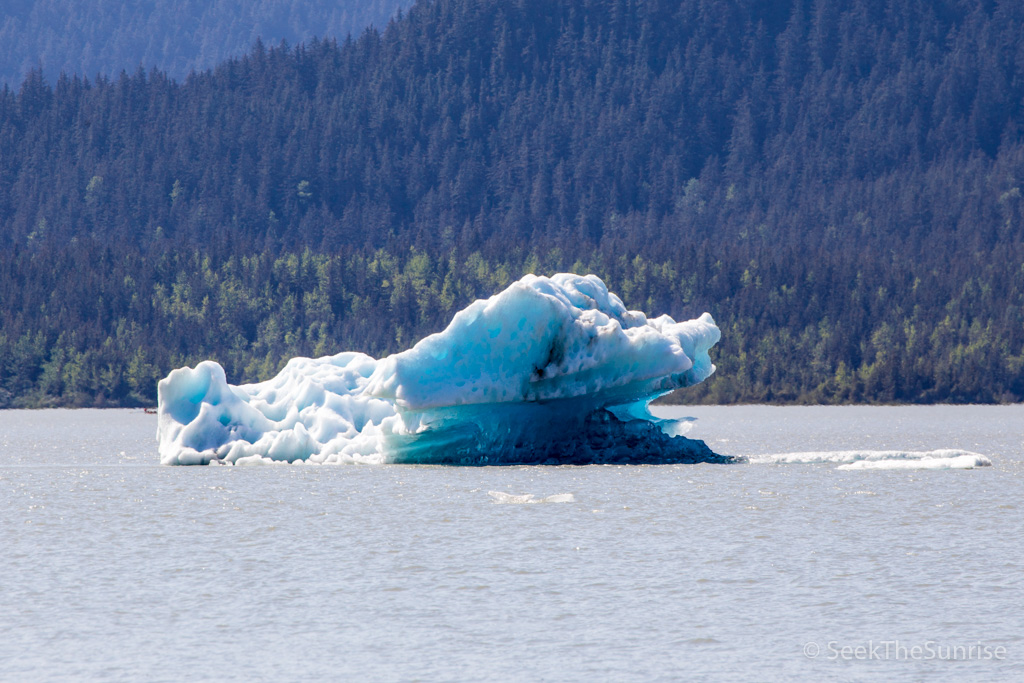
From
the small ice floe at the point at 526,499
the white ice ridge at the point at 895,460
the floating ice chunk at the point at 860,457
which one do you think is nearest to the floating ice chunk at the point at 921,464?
the white ice ridge at the point at 895,460

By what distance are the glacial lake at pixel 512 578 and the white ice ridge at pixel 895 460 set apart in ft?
1.92

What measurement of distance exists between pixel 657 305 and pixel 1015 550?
137m

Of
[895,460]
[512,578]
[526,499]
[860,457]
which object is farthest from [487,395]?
[860,457]

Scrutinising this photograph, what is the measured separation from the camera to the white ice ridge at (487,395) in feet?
112

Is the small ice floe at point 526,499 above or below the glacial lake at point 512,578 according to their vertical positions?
above

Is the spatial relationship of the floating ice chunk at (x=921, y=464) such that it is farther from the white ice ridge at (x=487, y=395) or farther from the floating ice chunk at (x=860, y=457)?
the white ice ridge at (x=487, y=395)

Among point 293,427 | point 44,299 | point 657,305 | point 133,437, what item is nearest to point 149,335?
point 44,299

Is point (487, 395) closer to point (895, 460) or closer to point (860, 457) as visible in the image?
point (895, 460)

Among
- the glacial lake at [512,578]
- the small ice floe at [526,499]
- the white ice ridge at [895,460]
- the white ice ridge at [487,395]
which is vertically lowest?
the glacial lake at [512,578]

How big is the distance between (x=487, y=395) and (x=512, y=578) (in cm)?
1145

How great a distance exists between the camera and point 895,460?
40.4 m

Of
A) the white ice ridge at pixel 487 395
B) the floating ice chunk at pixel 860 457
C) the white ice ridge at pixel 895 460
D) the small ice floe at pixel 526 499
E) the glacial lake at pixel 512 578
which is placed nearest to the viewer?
the glacial lake at pixel 512 578

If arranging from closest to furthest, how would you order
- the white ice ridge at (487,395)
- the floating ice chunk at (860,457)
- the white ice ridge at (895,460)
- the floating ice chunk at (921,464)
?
1. the white ice ridge at (487,395)
2. the floating ice chunk at (921,464)
3. the white ice ridge at (895,460)
4. the floating ice chunk at (860,457)

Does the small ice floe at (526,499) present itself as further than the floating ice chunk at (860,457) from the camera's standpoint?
No
